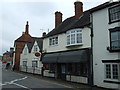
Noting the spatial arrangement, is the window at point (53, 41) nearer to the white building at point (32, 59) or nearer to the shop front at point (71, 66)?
the shop front at point (71, 66)

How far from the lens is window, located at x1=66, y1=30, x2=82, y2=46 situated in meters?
20.9

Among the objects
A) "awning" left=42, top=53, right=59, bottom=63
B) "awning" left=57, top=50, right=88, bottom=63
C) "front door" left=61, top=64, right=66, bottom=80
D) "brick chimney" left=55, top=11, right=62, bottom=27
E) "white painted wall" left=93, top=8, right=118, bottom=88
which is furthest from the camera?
"brick chimney" left=55, top=11, right=62, bottom=27

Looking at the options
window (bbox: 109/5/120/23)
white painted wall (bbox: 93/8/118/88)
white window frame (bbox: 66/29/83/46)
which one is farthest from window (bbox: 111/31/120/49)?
white window frame (bbox: 66/29/83/46)

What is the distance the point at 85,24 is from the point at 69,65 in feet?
20.4

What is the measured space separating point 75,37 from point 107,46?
5.48 metres

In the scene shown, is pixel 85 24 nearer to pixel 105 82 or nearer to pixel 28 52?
pixel 105 82

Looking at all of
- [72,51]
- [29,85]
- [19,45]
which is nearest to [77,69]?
[72,51]

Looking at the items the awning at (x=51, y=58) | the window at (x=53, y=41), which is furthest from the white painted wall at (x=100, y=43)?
the window at (x=53, y=41)

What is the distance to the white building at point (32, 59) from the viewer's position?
101 ft

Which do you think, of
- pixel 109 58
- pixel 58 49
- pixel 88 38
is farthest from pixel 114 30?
pixel 58 49

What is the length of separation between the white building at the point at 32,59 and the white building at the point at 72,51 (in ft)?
10.4

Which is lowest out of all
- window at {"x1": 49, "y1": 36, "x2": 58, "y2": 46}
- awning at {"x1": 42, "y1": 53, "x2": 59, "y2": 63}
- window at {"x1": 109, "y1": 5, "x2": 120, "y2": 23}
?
awning at {"x1": 42, "y1": 53, "x2": 59, "y2": 63}

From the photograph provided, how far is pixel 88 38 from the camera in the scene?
1944cm

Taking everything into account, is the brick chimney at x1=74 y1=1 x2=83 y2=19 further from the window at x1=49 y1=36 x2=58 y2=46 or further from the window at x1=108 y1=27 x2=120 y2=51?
the window at x1=108 y1=27 x2=120 y2=51
